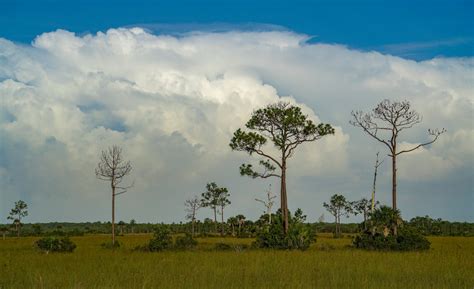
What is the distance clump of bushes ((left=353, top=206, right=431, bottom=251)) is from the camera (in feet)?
112

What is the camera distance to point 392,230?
116 ft

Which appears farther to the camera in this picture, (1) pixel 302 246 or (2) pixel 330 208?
(2) pixel 330 208

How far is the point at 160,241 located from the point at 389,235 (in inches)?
577

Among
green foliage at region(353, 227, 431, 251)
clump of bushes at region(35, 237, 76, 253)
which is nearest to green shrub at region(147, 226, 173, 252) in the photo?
clump of bushes at region(35, 237, 76, 253)

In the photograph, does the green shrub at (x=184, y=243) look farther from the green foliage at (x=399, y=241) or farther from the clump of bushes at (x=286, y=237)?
the green foliage at (x=399, y=241)

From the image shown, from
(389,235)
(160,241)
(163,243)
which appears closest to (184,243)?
(163,243)

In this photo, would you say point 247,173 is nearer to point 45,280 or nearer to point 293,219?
point 293,219

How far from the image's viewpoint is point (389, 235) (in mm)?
34906

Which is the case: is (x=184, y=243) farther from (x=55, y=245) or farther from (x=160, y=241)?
(x=55, y=245)

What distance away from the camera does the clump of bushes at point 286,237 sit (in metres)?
35.4

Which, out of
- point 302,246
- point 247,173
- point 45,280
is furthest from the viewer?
point 247,173

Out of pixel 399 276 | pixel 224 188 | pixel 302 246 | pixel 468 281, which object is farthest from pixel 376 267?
pixel 224 188

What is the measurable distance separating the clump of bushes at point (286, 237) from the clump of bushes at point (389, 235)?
3487mm

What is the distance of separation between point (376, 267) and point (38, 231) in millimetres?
71609
